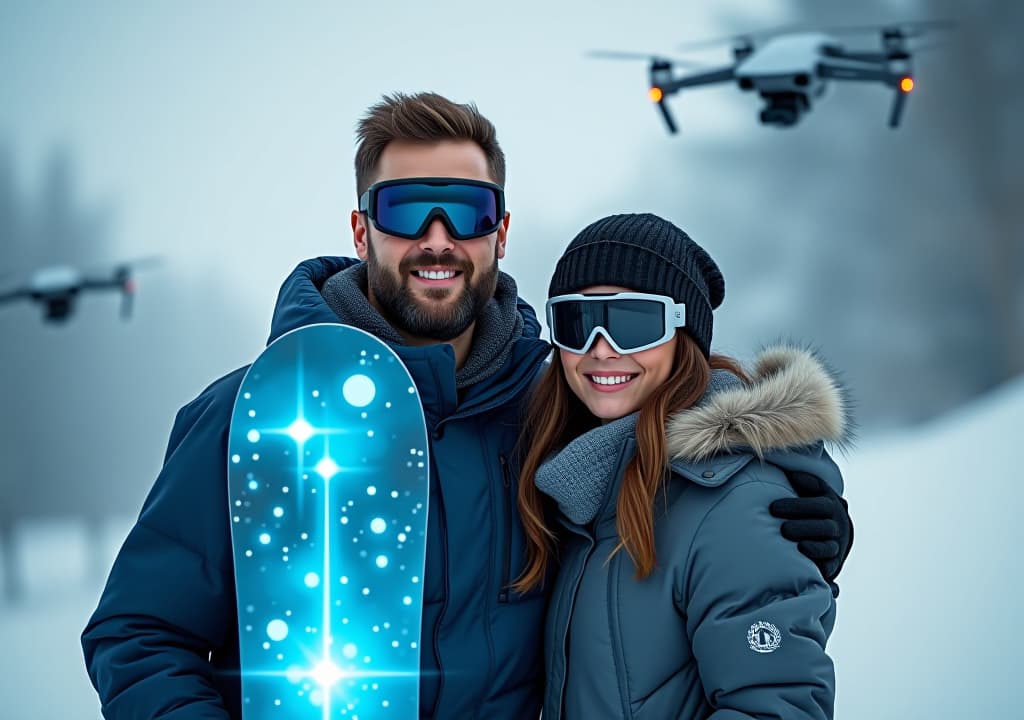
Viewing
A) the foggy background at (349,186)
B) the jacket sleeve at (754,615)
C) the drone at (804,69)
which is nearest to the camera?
the jacket sleeve at (754,615)

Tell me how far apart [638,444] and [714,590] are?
0.25 meters

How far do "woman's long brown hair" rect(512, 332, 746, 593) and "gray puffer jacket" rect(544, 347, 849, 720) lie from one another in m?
0.03

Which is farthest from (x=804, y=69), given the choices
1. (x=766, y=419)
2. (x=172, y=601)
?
(x=172, y=601)

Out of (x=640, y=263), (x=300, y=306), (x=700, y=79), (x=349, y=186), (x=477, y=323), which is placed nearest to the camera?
(x=640, y=263)

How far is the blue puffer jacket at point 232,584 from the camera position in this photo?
4.73 ft

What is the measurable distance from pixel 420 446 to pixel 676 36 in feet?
62.8

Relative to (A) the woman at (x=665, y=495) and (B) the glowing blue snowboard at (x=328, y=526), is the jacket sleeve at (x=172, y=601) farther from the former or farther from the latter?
(A) the woman at (x=665, y=495)

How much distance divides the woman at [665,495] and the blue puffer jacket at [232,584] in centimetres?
6

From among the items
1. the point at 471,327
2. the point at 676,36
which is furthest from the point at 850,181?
the point at 471,327

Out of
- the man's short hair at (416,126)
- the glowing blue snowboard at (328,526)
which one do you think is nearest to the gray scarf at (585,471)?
the glowing blue snowboard at (328,526)

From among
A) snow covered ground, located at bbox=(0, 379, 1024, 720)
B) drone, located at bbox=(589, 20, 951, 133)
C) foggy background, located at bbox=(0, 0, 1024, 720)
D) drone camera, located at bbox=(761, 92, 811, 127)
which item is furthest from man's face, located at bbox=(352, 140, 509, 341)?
foggy background, located at bbox=(0, 0, 1024, 720)

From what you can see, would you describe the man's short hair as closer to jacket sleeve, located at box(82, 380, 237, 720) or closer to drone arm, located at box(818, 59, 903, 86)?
jacket sleeve, located at box(82, 380, 237, 720)

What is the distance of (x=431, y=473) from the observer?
1571mm

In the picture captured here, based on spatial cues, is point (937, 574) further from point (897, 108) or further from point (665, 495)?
point (665, 495)
